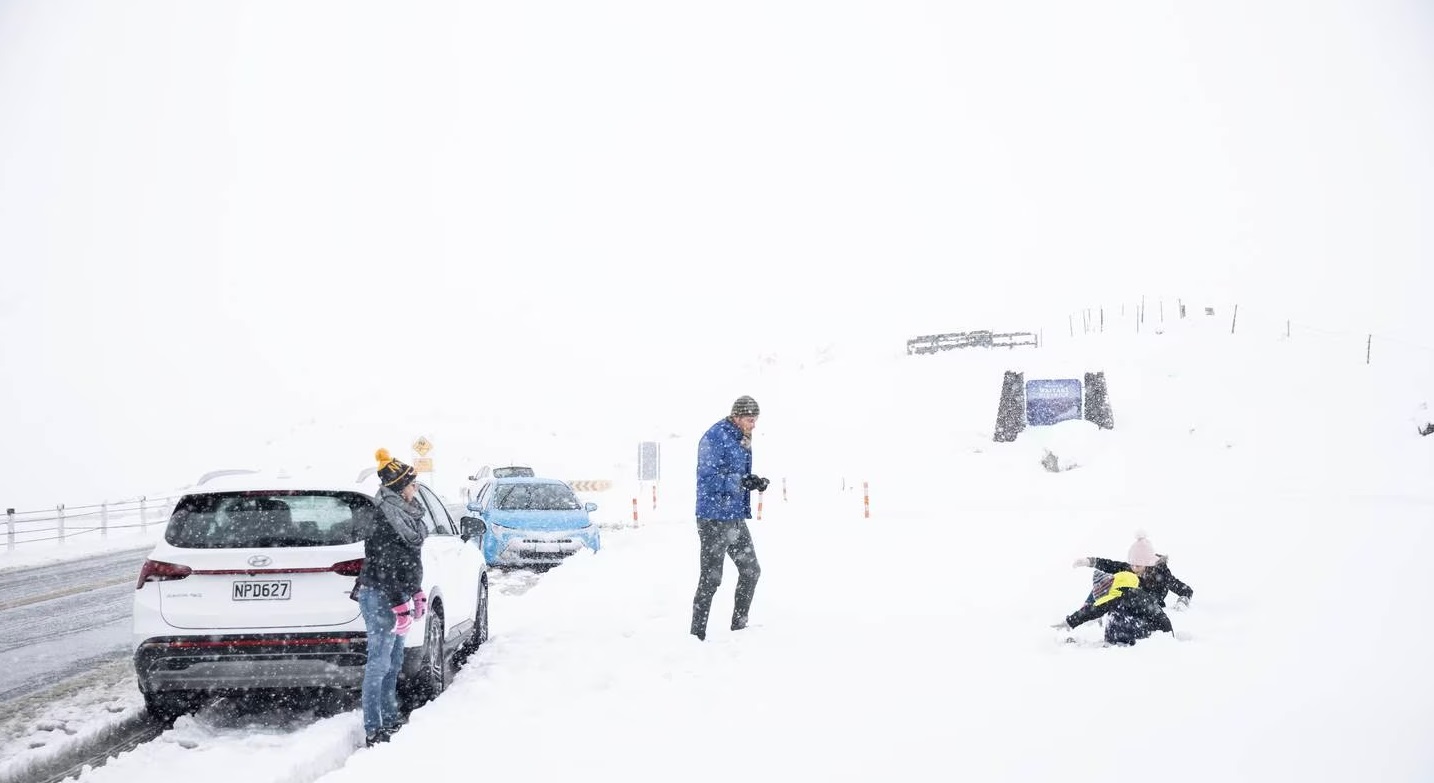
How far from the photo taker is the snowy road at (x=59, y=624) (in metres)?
7.25

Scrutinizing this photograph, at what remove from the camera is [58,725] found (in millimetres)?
5523

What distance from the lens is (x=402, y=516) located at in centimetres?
491

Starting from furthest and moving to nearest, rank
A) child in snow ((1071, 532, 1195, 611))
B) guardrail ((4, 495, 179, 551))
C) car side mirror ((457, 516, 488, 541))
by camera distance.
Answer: guardrail ((4, 495, 179, 551)) → car side mirror ((457, 516, 488, 541)) → child in snow ((1071, 532, 1195, 611))

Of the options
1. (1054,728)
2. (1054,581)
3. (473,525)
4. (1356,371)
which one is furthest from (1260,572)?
(1356,371)

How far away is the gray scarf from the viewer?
15.9 ft

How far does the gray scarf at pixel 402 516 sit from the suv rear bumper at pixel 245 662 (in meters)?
0.83

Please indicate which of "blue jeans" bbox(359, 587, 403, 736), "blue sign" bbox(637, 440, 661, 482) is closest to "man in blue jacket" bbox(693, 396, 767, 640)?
"blue jeans" bbox(359, 587, 403, 736)

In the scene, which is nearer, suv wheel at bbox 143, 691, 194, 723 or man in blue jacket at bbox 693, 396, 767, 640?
suv wheel at bbox 143, 691, 194, 723

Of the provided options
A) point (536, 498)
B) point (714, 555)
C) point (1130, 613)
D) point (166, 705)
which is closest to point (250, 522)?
point (166, 705)

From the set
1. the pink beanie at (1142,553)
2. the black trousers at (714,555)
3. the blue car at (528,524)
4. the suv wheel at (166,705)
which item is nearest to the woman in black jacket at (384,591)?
the suv wheel at (166,705)

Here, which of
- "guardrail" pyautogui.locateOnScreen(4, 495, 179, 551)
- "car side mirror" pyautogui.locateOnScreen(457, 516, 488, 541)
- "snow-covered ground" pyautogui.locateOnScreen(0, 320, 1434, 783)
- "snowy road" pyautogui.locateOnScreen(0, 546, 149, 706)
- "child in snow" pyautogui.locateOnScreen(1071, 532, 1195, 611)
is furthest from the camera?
"guardrail" pyautogui.locateOnScreen(4, 495, 179, 551)

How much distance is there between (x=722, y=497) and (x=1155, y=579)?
370 centimetres

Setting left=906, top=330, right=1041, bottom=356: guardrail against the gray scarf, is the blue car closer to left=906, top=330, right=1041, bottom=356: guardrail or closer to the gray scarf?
the gray scarf

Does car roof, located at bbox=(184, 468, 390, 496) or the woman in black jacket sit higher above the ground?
car roof, located at bbox=(184, 468, 390, 496)
